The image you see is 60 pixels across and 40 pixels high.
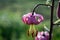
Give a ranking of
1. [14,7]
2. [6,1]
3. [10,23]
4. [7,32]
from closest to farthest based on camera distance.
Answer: [7,32] < [10,23] < [14,7] < [6,1]

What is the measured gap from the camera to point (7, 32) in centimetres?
646

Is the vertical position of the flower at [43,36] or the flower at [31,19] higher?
the flower at [31,19]

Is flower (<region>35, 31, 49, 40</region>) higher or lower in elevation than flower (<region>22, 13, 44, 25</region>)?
lower

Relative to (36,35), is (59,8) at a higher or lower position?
higher

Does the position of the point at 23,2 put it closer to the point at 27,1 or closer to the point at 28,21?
the point at 27,1

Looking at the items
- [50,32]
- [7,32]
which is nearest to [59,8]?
[50,32]

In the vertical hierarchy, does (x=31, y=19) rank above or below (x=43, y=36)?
above

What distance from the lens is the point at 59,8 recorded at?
2.37 meters

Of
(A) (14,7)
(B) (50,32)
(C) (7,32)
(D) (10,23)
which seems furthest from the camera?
(A) (14,7)

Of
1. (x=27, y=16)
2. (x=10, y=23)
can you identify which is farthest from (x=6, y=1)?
(x=27, y=16)

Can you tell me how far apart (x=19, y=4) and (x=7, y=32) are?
20.3 ft

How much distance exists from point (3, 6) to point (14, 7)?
0.54 m

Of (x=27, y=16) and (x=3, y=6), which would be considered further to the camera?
(x=3, y=6)

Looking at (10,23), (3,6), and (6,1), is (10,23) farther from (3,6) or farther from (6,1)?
(6,1)
